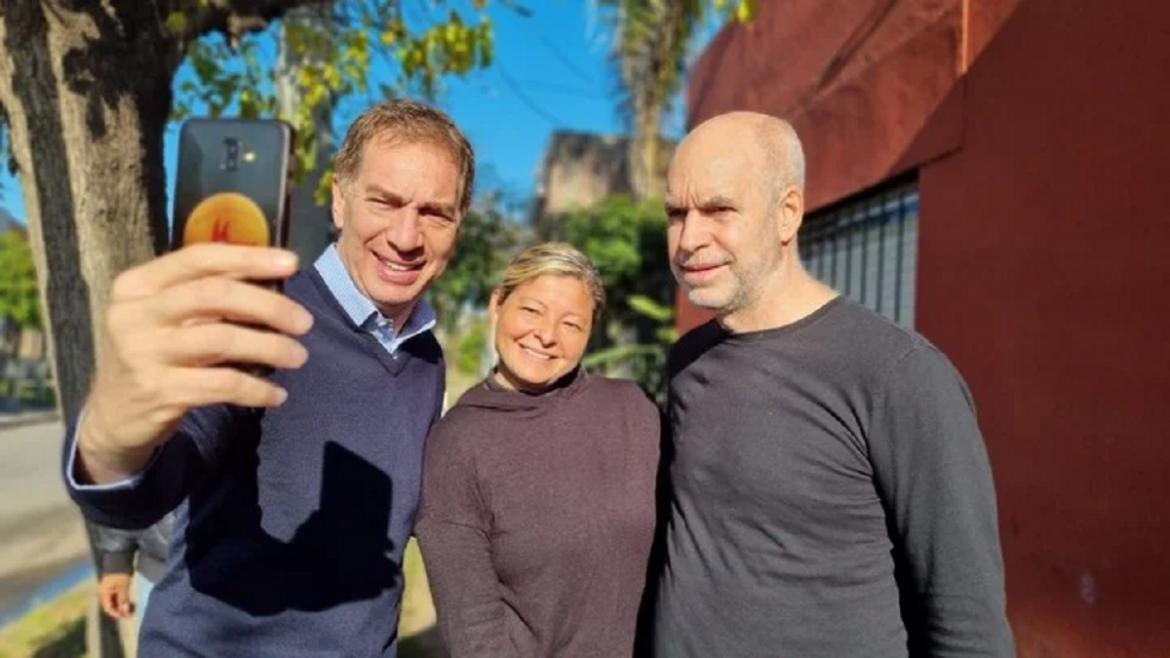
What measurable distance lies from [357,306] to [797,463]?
0.92 metres

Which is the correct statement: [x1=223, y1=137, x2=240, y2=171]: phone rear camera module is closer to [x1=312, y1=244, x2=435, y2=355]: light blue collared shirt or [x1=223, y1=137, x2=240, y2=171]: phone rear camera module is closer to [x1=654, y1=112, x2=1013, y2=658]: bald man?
[x1=312, y1=244, x2=435, y2=355]: light blue collared shirt

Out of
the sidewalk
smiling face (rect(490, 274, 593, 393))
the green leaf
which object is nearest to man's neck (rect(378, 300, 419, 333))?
smiling face (rect(490, 274, 593, 393))

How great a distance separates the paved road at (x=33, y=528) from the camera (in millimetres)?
A: 6895

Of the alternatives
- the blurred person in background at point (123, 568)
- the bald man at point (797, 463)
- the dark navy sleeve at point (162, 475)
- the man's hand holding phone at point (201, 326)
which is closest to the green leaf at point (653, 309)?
the blurred person in background at point (123, 568)

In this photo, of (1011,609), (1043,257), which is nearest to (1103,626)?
(1011,609)

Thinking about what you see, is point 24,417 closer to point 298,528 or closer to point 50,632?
point 50,632

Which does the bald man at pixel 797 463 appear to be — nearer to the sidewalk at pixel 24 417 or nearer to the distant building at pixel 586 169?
the distant building at pixel 586 169

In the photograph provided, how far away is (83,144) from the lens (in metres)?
2.69

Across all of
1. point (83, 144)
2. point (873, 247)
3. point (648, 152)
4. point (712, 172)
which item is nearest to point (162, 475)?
point (712, 172)

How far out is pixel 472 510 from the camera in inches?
78.5

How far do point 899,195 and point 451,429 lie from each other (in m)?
3.44

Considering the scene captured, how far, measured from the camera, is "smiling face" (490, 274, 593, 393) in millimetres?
2213

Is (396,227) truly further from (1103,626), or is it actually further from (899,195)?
(899,195)

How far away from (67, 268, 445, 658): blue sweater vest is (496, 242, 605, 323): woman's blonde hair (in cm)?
60
